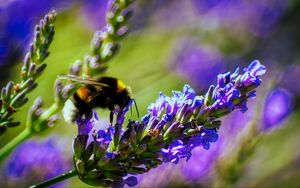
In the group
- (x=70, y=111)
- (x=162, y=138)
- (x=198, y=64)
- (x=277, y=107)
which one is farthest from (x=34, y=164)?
(x=198, y=64)

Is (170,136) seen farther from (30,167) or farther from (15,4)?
(15,4)

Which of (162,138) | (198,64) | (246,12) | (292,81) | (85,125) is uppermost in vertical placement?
(246,12)

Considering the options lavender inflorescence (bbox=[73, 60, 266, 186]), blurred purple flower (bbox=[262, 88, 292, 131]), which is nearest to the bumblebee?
lavender inflorescence (bbox=[73, 60, 266, 186])

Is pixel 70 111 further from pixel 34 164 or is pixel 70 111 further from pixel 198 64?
pixel 198 64

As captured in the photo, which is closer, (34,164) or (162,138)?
(162,138)

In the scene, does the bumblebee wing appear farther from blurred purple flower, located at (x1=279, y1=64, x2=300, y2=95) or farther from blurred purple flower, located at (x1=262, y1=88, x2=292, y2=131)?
blurred purple flower, located at (x1=279, y1=64, x2=300, y2=95)

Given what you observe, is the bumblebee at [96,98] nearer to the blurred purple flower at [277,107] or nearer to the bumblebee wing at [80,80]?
the bumblebee wing at [80,80]
